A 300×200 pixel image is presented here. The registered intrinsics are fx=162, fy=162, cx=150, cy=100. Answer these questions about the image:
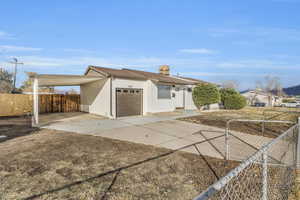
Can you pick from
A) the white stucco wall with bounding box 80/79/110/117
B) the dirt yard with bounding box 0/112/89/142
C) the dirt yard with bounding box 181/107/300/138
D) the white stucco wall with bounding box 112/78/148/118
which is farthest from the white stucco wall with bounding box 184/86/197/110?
the dirt yard with bounding box 0/112/89/142

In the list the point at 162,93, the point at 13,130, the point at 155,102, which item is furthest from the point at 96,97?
the point at 13,130

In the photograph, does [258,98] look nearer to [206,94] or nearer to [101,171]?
[206,94]

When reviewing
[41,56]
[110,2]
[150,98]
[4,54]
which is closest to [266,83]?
[150,98]

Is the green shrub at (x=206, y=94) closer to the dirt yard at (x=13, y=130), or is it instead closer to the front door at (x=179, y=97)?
the front door at (x=179, y=97)

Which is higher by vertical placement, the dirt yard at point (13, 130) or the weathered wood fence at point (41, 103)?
the weathered wood fence at point (41, 103)

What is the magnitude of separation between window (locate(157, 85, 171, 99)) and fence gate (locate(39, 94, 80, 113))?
912cm

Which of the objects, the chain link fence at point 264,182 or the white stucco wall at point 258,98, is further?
the white stucco wall at point 258,98

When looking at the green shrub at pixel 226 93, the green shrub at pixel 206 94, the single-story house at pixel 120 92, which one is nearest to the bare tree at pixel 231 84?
the green shrub at pixel 226 93

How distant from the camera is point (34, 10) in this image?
1306cm

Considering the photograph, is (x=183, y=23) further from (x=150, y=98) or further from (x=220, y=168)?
(x=220, y=168)

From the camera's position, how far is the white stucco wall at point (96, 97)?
43.6 feet

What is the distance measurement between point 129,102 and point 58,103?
27.0 feet

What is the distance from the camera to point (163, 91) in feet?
56.1

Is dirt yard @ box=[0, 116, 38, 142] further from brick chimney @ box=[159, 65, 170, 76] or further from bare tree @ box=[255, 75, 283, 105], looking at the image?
bare tree @ box=[255, 75, 283, 105]
